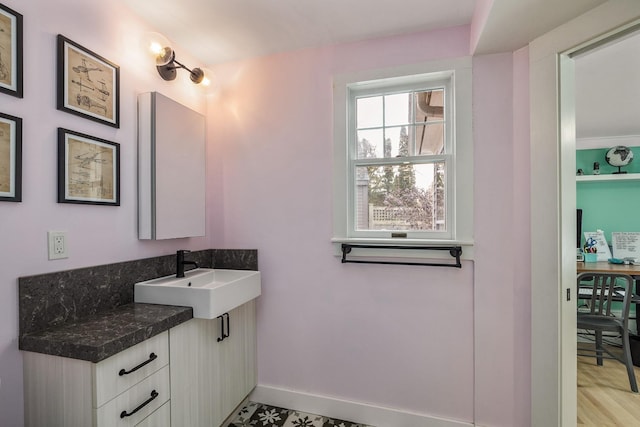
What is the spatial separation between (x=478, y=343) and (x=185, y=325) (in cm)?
167

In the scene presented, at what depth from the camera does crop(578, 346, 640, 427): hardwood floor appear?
2020 mm

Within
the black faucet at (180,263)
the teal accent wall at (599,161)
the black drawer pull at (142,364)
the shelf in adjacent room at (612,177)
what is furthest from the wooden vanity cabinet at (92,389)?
the teal accent wall at (599,161)

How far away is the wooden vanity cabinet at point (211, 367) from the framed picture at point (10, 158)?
84 centimetres

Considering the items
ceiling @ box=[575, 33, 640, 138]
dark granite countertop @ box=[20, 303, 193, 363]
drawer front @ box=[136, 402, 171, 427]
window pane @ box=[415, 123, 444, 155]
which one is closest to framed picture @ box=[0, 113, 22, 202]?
dark granite countertop @ box=[20, 303, 193, 363]

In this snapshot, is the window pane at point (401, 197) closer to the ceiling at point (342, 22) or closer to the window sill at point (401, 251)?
the window sill at point (401, 251)

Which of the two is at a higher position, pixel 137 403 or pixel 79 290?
pixel 79 290

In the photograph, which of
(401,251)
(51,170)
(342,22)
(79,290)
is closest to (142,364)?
(79,290)

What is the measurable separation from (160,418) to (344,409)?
1.18 meters

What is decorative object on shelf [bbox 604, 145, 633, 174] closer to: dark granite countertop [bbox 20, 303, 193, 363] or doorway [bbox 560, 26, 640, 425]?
doorway [bbox 560, 26, 640, 425]

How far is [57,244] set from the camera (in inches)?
51.2

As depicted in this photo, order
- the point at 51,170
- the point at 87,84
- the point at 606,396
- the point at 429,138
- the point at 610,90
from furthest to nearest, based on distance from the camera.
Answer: the point at 610,90 < the point at 606,396 < the point at 429,138 < the point at 87,84 < the point at 51,170

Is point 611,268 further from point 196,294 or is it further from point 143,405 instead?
point 143,405

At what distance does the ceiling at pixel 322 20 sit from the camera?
1474 mm

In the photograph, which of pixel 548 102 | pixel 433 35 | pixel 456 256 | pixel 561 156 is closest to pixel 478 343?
pixel 456 256
